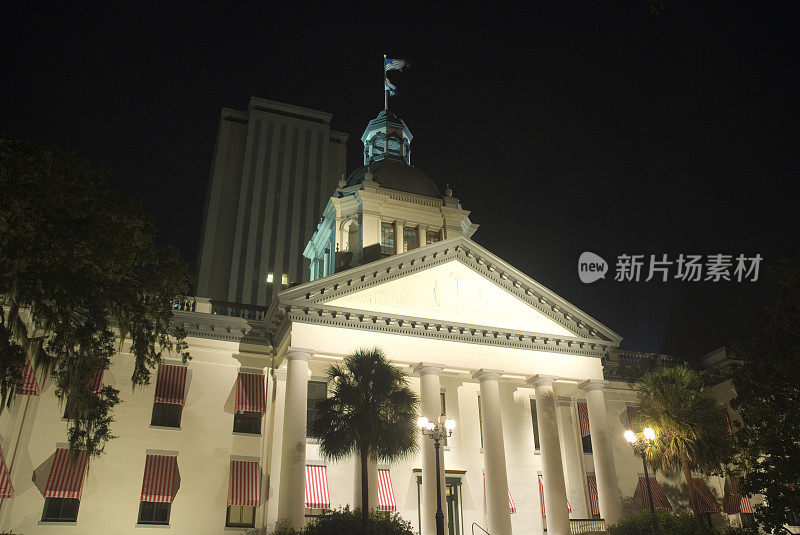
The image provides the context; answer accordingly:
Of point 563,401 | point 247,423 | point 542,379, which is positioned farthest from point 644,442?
point 247,423

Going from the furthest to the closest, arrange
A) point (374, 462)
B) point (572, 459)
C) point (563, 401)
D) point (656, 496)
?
point (563, 401)
point (572, 459)
point (656, 496)
point (374, 462)

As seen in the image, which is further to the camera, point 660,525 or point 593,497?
point 593,497

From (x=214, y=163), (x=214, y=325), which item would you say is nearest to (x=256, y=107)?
(x=214, y=163)

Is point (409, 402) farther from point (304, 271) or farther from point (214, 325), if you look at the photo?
point (304, 271)

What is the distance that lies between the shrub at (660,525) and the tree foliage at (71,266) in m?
18.8

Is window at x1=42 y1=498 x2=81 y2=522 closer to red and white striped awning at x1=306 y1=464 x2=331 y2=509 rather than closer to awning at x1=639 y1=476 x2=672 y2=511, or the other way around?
red and white striped awning at x1=306 y1=464 x2=331 y2=509

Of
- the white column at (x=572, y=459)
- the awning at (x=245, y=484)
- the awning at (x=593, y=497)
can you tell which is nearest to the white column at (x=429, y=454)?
the awning at (x=245, y=484)

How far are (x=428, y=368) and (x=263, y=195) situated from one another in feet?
170

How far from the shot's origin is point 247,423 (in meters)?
26.6

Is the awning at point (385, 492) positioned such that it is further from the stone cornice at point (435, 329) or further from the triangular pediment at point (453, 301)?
the triangular pediment at point (453, 301)

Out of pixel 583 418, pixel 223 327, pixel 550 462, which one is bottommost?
pixel 550 462

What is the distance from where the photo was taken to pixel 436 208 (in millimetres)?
38906

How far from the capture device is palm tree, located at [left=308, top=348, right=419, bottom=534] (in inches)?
752

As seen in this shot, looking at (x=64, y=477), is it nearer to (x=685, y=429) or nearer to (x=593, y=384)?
(x=593, y=384)
